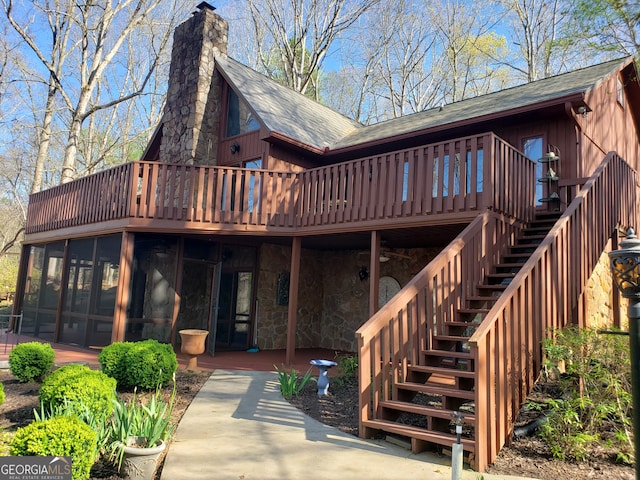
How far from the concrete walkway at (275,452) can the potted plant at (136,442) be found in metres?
0.17

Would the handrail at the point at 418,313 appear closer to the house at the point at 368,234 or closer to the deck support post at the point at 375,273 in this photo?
the house at the point at 368,234

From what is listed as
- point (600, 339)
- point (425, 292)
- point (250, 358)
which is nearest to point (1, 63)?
point (250, 358)

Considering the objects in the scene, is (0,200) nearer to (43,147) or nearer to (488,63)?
(43,147)

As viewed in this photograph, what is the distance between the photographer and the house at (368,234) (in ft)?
16.5

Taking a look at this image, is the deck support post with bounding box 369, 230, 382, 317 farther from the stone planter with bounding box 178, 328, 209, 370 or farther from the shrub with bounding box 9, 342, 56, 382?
the shrub with bounding box 9, 342, 56, 382

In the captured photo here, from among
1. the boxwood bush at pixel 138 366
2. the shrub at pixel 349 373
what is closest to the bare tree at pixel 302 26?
the shrub at pixel 349 373

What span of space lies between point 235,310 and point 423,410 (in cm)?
771

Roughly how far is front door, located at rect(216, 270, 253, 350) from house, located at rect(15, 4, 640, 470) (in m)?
0.04

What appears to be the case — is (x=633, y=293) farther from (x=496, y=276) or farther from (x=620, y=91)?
(x=620, y=91)

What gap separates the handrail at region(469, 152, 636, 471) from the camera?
13.5ft

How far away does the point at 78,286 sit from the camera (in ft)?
36.8

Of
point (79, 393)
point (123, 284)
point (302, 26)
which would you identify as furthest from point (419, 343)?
A: point (302, 26)

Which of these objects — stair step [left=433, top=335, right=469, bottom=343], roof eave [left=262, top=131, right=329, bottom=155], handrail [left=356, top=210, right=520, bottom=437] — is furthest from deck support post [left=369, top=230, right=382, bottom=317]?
roof eave [left=262, top=131, right=329, bottom=155]

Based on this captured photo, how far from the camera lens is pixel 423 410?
4.55 m
